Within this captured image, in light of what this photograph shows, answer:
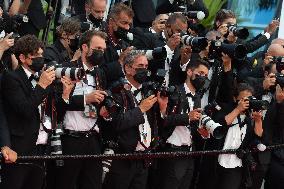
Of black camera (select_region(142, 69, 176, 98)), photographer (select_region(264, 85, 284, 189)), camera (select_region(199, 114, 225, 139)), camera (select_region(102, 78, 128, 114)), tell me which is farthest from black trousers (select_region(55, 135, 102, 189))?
photographer (select_region(264, 85, 284, 189))

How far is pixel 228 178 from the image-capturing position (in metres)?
7.89

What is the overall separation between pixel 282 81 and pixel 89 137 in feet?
7.36

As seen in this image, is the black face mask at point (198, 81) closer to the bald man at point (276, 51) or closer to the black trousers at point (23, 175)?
the bald man at point (276, 51)

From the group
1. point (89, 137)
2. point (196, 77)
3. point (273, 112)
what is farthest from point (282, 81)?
point (89, 137)

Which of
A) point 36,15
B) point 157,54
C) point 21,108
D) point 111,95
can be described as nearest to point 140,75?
point 157,54

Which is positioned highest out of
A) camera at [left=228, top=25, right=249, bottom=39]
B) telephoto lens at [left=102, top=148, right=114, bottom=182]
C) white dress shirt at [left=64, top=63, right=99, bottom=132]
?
camera at [left=228, top=25, right=249, bottom=39]

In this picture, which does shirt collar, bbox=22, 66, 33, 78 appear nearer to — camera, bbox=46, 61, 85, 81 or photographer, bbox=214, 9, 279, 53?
camera, bbox=46, 61, 85, 81

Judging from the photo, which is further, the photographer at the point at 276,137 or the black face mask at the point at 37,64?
the photographer at the point at 276,137

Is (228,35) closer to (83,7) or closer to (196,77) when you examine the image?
(196,77)

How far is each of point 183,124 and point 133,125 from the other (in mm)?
650

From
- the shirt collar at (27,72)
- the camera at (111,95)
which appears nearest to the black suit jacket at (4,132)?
the shirt collar at (27,72)

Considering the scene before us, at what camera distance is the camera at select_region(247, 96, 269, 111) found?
293 inches

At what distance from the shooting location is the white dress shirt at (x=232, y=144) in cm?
791

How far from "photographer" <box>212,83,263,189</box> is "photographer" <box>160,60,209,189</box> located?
1.17ft
